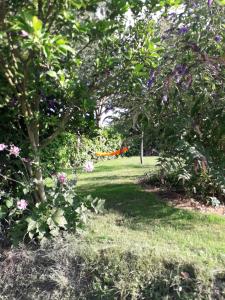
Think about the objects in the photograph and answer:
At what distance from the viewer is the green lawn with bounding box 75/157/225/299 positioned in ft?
12.1

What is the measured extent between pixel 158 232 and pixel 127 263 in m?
0.86

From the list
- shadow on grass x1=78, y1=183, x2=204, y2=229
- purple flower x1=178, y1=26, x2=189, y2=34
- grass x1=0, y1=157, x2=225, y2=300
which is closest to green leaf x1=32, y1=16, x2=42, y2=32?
grass x1=0, y1=157, x2=225, y2=300

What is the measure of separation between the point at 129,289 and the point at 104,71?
217 cm

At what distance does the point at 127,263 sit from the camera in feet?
12.1

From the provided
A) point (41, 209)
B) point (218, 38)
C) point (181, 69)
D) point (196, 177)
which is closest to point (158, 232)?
point (196, 177)

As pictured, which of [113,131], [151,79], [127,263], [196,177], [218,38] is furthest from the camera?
[113,131]

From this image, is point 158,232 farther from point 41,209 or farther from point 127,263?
point 41,209

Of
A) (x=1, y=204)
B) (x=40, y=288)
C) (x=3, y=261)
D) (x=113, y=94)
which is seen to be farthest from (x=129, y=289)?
(x=113, y=94)

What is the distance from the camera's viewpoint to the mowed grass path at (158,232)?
3682mm

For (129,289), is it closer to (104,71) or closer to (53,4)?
→ (104,71)

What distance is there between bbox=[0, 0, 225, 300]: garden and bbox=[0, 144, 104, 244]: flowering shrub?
0.05 feet

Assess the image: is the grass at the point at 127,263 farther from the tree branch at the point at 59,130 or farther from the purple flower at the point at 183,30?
the purple flower at the point at 183,30

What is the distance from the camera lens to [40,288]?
12.5 feet

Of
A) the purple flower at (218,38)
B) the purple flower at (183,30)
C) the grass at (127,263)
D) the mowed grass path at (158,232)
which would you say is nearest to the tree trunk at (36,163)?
the grass at (127,263)
